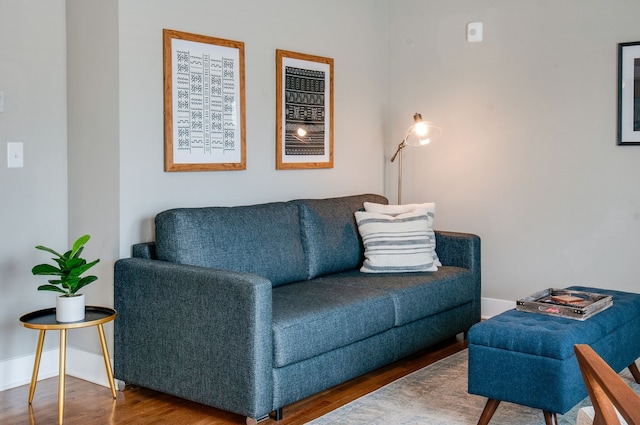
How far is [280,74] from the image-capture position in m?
4.46

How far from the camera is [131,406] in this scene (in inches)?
133

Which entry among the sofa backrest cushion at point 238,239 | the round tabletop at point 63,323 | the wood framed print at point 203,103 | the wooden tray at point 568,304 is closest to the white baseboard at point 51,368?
the round tabletop at point 63,323

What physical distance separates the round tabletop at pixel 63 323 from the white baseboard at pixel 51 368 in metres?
0.42

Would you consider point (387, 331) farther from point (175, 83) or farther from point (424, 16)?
point (424, 16)

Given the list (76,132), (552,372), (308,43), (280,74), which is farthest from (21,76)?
(552,372)

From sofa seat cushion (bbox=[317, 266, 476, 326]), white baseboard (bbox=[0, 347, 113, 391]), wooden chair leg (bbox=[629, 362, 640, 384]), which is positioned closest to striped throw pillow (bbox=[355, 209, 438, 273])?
sofa seat cushion (bbox=[317, 266, 476, 326])

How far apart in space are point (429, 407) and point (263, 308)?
0.92 m

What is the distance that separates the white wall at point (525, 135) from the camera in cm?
455

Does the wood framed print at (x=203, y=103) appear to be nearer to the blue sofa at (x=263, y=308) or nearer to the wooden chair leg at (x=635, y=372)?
the blue sofa at (x=263, y=308)

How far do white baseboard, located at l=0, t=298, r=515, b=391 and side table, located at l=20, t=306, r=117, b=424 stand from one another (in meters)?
0.27

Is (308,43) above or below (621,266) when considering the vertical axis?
Answer: above

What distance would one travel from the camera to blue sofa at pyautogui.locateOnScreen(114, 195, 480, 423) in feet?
10.2

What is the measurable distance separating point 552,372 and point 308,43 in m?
2.66

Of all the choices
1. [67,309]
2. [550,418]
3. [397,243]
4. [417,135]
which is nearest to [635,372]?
[550,418]
